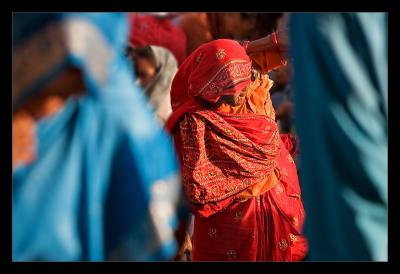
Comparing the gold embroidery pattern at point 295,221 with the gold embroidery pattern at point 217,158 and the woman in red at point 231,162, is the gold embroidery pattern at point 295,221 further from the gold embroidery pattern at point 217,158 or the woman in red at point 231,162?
the gold embroidery pattern at point 217,158

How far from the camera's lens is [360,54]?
3.76 ft

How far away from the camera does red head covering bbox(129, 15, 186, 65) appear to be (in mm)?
4488

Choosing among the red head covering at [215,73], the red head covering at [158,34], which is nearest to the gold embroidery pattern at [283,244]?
the red head covering at [215,73]

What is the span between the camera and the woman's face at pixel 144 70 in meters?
4.04

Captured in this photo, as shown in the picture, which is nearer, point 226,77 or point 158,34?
point 226,77

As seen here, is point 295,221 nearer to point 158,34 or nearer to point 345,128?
point 345,128

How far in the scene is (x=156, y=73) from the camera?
409 centimetres

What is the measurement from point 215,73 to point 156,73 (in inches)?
58.0

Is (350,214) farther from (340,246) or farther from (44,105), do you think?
(44,105)

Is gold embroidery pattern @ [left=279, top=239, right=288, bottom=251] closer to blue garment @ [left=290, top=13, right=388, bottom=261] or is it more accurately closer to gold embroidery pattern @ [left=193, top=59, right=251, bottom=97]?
gold embroidery pattern @ [left=193, top=59, right=251, bottom=97]

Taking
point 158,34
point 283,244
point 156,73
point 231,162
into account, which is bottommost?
point 283,244

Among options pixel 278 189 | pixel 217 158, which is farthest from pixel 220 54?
pixel 278 189

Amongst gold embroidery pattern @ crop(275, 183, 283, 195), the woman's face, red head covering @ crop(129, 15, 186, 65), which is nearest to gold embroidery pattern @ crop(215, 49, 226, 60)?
gold embroidery pattern @ crop(275, 183, 283, 195)

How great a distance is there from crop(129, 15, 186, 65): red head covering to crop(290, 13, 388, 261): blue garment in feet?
10.8
